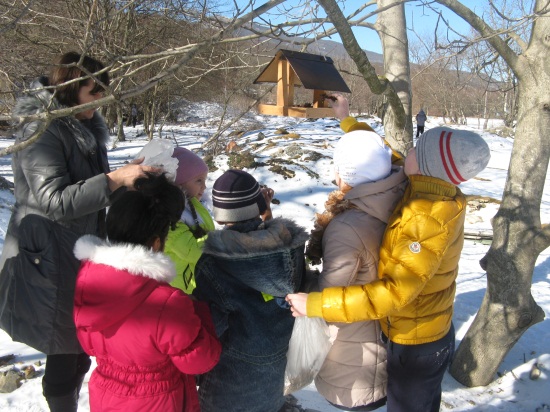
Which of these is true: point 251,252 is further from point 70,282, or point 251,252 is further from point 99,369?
point 70,282

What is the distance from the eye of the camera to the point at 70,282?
65.4 inches

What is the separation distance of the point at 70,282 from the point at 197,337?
27.0 inches

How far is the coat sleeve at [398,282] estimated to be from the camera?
1300 mm

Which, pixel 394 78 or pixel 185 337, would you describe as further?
pixel 394 78

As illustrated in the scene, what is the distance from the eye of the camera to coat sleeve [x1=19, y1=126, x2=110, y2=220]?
1.51m

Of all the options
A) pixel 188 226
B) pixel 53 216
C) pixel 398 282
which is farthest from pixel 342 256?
pixel 53 216

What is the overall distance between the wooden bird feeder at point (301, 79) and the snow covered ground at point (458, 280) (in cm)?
107

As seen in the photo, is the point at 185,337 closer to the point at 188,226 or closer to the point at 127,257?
the point at 127,257

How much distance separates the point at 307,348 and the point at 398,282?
A: 0.46 metres

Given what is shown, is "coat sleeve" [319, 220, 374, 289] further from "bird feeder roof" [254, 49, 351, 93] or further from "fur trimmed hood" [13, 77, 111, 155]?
"bird feeder roof" [254, 49, 351, 93]

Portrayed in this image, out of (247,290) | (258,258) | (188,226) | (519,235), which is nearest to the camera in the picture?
(258,258)

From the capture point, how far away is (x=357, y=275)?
1.50m

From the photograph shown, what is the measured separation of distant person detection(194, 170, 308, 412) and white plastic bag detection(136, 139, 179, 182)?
1.29 ft

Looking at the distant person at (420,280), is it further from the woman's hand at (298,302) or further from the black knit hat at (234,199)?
the black knit hat at (234,199)
